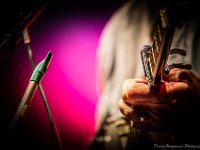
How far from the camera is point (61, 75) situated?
76.5 inches

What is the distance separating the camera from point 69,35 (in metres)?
1.98

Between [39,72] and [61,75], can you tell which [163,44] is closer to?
[39,72]

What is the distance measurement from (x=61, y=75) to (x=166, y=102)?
1.37 meters

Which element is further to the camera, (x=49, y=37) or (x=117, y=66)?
(x=49, y=37)

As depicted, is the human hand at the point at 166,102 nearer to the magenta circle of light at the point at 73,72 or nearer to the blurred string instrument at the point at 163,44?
the blurred string instrument at the point at 163,44

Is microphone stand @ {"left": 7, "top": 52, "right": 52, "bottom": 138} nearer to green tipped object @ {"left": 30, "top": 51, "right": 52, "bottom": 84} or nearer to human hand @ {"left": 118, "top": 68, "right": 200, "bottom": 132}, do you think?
green tipped object @ {"left": 30, "top": 51, "right": 52, "bottom": 84}

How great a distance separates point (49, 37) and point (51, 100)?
53cm

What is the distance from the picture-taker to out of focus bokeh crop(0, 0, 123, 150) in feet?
5.65

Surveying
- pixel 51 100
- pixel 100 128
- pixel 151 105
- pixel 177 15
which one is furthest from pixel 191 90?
pixel 51 100

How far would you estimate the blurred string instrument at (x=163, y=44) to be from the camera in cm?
45

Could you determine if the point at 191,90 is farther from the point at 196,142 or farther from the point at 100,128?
the point at 100,128

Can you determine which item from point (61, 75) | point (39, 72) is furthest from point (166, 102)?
point (61, 75)

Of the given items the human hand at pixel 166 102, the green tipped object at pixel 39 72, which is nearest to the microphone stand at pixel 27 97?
the green tipped object at pixel 39 72

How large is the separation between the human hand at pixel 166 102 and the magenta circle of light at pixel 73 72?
1.15 metres
